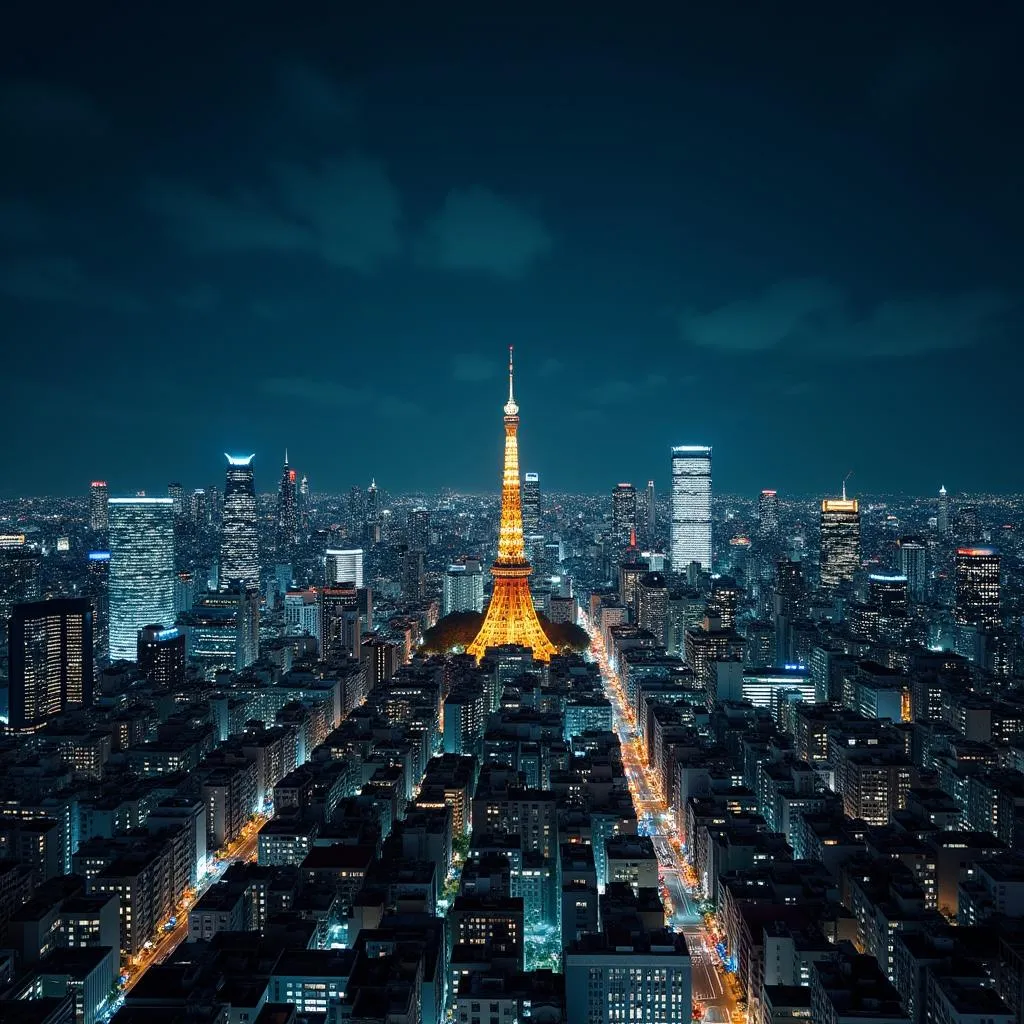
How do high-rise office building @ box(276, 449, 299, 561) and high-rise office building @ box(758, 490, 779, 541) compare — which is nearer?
high-rise office building @ box(276, 449, 299, 561)

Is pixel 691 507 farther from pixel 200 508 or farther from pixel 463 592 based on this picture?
pixel 200 508

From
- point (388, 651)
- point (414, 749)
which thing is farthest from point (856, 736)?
point (388, 651)

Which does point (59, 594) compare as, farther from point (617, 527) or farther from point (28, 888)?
point (617, 527)

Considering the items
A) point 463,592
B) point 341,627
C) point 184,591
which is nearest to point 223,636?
point 341,627

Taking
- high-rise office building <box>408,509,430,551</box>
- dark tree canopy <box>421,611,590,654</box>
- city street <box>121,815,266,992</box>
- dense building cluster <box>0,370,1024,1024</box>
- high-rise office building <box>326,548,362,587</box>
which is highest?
high-rise office building <box>408,509,430,551</box>

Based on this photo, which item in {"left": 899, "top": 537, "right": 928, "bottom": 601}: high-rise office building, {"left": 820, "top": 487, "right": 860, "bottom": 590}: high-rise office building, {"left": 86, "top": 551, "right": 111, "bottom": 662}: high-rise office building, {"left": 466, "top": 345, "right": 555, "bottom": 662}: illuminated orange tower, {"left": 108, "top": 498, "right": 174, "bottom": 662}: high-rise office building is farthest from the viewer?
{"left": 820, "top": 487, "right": 860, "bottom": 590}: high-rise office building

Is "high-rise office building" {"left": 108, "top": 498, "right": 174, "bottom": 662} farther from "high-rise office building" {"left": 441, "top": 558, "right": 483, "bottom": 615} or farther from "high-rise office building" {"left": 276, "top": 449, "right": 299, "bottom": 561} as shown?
"high-rise office building" {"left": 276, "top": 449, "right": 299, "bottom": 561}

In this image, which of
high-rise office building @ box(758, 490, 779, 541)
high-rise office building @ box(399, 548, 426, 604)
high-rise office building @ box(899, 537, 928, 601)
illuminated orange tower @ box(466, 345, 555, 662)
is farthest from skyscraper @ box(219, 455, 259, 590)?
high-rise office building @ box(758, 490, 779, 541)

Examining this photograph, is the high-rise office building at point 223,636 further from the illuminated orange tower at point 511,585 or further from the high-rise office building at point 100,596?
the illuminated orange tower at point 511,585
